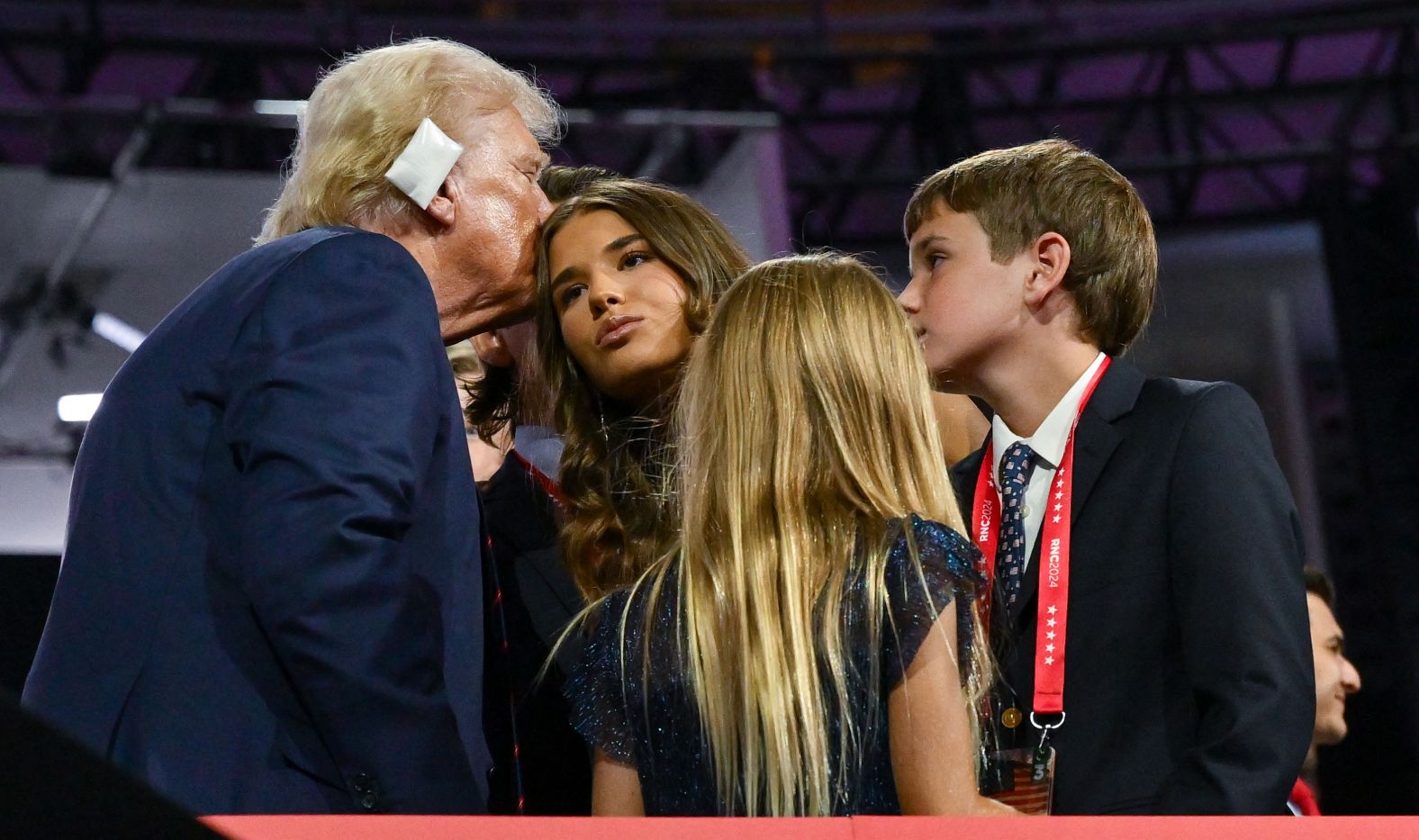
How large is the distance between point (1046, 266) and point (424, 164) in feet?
3.34

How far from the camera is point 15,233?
7465 mm

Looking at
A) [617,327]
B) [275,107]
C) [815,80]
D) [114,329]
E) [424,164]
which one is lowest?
[114,329]

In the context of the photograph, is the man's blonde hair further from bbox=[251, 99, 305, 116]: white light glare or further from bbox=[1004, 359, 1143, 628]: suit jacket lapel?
bbox=[251, 99, 305, 116]: white light glare

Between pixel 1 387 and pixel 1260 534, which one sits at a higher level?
pixel 1260 534

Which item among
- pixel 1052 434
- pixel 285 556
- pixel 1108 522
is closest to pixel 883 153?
pixel 1052 434

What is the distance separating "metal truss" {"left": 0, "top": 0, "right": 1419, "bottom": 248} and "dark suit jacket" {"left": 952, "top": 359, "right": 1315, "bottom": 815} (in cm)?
518

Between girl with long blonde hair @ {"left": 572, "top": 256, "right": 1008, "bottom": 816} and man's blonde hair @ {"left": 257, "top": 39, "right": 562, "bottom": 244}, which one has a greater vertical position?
man's blonde hair @ {"left": 257, "top": 39, "right": 562, "bottom": 244}

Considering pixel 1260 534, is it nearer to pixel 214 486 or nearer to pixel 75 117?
pixel 214 486

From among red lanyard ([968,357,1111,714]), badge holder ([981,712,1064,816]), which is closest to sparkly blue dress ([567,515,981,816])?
red lanyard ([968,357,1111,714])

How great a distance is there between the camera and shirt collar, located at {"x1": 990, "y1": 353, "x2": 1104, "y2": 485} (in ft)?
7.42

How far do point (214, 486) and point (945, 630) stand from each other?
93 centimetres

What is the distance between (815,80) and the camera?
8.05 m

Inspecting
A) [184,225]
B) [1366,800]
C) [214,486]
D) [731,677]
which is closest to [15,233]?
[184,225]

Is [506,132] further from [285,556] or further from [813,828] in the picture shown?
[813,828]
